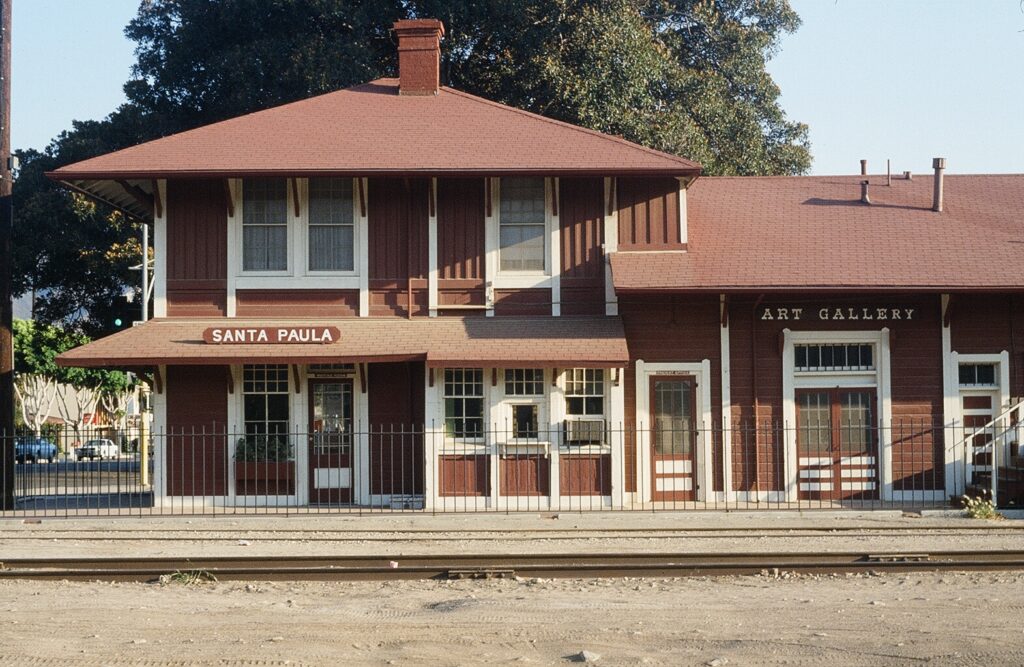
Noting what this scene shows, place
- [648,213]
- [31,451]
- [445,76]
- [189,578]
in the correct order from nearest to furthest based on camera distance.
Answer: [189,578] < [648,213] < [445,76] < [31,451]

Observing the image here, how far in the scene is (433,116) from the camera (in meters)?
26.1

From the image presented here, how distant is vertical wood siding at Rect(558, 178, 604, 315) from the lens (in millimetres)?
24562

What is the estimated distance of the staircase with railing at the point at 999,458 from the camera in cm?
2252

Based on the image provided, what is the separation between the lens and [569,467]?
77.8 feet

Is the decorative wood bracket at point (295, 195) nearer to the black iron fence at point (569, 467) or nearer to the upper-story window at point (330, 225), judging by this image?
the upper-story window at point (330, 225)

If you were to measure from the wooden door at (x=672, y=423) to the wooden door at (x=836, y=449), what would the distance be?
1.92 metres

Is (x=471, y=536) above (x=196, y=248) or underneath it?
underneath

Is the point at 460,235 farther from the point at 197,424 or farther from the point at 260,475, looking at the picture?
the point at 197,424

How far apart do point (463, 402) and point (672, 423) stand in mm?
3707

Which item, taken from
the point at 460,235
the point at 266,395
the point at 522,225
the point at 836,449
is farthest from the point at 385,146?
the point at 836,449

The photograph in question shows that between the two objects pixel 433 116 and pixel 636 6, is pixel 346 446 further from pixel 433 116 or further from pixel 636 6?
pixel 636 6

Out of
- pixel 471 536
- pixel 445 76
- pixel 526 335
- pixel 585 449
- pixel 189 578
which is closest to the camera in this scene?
pixel 189 578

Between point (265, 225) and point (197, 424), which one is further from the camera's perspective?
point (265, 225)

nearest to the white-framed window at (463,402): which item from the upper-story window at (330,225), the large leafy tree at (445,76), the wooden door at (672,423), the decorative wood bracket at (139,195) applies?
the upper-story window at (330,225)
